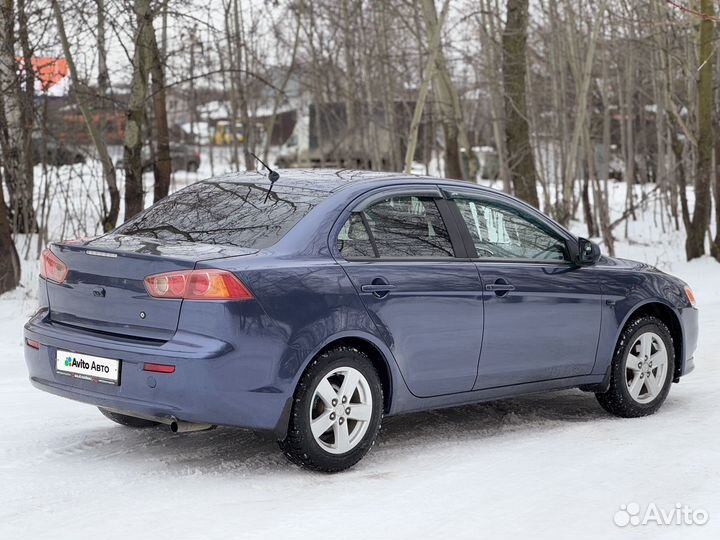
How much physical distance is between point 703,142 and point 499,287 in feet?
45.6

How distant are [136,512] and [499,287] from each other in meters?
2.54

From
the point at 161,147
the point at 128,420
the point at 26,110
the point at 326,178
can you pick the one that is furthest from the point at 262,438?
the point at 161,147

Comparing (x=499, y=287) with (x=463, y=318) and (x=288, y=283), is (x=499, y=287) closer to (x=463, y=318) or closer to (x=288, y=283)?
(x=463, y=318)

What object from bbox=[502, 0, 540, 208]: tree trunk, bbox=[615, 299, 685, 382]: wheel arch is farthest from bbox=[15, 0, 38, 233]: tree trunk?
bbox=[615, 299, 685, 382]: wheel arch

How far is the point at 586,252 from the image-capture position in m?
7.46

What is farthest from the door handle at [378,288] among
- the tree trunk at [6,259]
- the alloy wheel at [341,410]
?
the tree trunk at [6,259]

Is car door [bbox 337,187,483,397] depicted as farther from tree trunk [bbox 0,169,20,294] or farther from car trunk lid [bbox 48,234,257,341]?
tree trunk [bbox 0,169,20,294]

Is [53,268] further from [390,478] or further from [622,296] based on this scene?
[622,296]

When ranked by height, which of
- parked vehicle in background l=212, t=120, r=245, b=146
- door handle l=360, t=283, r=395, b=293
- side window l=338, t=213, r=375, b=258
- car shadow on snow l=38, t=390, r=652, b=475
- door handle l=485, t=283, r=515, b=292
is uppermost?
parked vehicle in background l=212, t=120, r=245, b=146

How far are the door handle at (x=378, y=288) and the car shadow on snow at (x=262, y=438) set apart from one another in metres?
0.93

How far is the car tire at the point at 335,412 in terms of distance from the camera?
Result: 19.4 ft

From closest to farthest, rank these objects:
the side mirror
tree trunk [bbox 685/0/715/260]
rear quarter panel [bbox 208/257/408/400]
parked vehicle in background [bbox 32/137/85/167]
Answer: rear quarter panel [bbox 208/257/408/400]
the side mirror
tree trunk [bbox 685/0/715/260]
parked vehicle in background [bbox 32/137/85/167]

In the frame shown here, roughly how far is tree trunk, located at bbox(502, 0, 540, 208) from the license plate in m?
13.9

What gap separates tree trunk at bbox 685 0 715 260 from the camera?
1884cm
